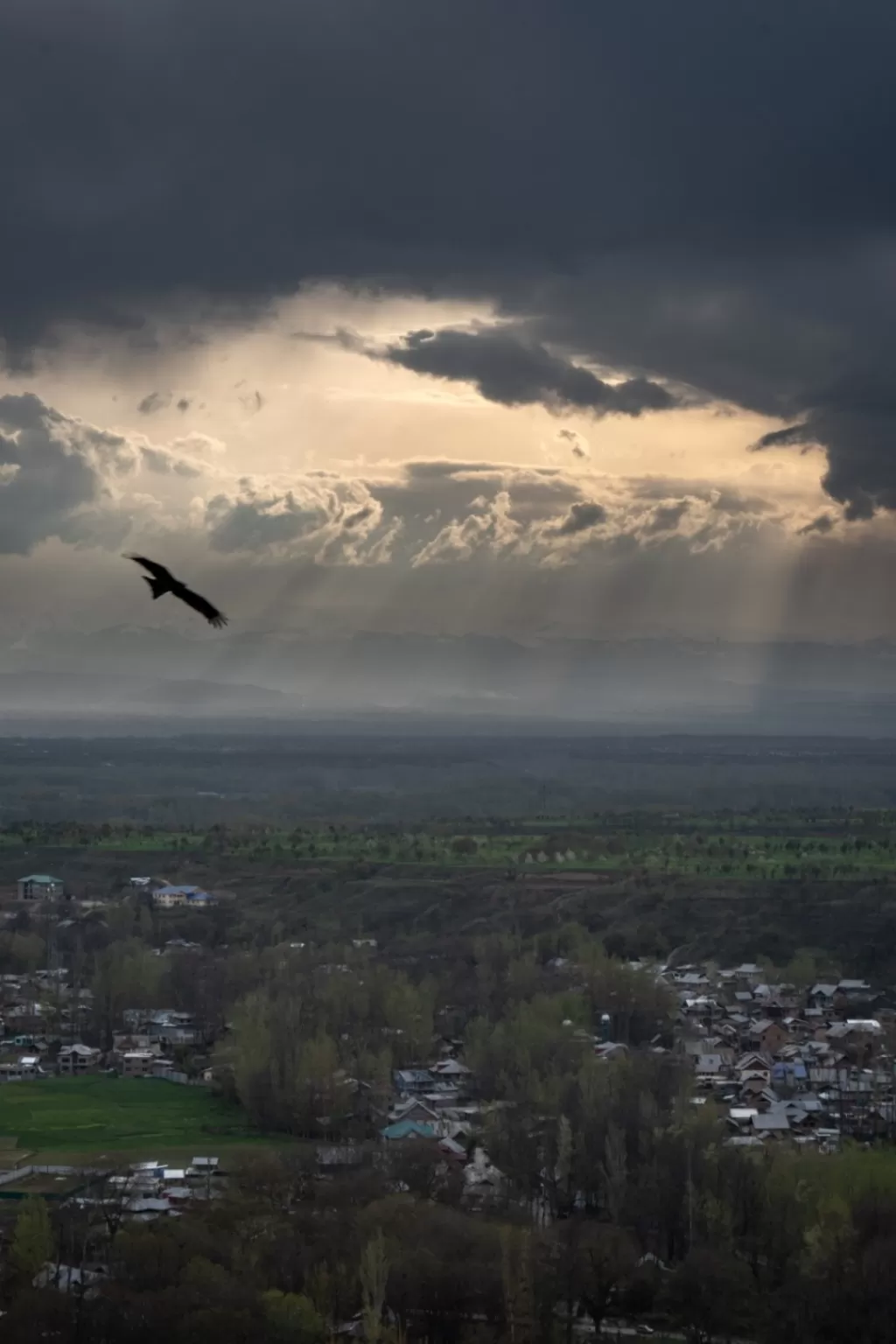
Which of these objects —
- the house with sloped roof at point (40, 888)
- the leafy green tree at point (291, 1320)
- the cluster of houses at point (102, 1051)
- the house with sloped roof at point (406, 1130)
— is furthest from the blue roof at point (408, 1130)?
the house with sloped roof at point (40, 888)

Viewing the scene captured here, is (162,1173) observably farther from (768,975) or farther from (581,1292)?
(768,975)

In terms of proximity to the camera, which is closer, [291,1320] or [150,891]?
[291,1320]

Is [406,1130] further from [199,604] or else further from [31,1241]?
[199,604]

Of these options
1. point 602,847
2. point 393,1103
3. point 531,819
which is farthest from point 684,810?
point 393,1103

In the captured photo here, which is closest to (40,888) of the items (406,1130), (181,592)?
(406,1130)

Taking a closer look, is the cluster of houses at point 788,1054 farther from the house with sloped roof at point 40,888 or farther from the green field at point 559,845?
the house with sloped roof at point 40,888

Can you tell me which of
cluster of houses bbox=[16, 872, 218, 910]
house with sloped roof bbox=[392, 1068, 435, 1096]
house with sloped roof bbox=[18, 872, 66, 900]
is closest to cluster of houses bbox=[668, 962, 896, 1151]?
house with sloped roof bbox=[392, 1068, 435, 1096]
